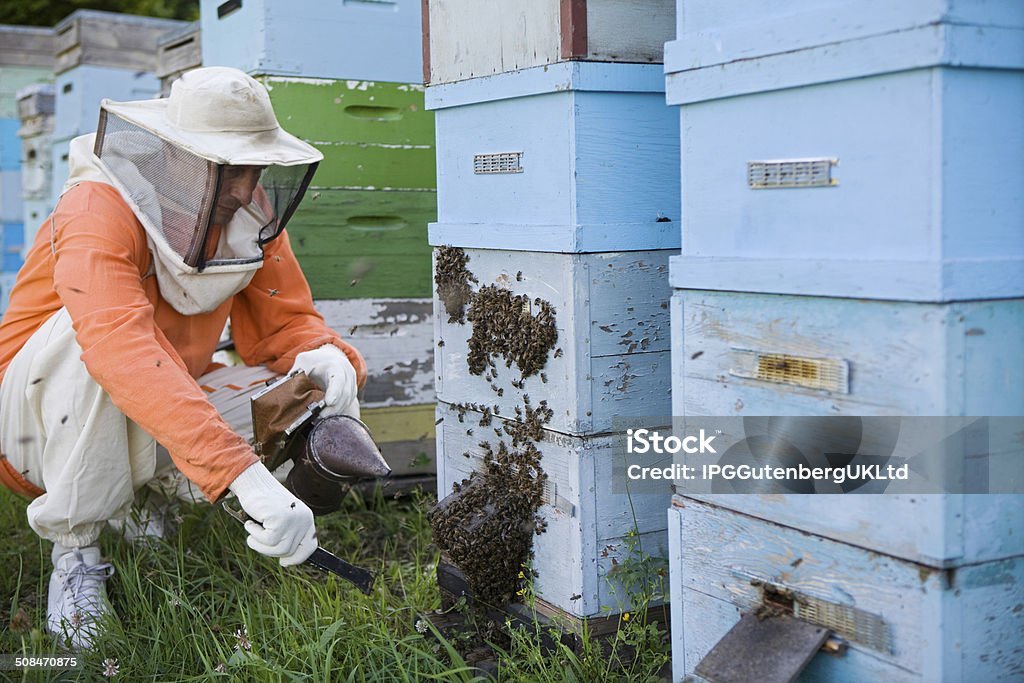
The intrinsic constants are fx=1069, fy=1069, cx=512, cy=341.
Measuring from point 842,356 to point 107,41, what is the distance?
499cm

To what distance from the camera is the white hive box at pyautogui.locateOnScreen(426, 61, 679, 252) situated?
2354 millimetres

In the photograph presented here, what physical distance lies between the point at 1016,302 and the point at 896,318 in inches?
7.6

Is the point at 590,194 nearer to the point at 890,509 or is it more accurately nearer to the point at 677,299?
the point at 677,299

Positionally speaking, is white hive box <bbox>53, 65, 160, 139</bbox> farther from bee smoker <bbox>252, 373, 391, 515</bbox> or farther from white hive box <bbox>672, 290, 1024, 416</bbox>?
white hive box <bbox>672, 290, 1024, 416</bbox>

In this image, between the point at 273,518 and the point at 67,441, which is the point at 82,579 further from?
the point at 273,518

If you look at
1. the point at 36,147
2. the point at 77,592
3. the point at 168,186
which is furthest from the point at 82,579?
the point at 36,147

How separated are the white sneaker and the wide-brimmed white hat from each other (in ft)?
3.89

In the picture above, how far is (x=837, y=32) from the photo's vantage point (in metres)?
1.73

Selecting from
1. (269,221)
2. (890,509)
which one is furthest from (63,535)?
(890,509)

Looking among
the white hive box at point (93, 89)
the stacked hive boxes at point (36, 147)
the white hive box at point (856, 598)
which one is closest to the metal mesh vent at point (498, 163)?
the white hive box at point (856, 598)

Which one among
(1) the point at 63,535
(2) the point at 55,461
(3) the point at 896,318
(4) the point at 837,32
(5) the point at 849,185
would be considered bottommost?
(1) the point at 63,535

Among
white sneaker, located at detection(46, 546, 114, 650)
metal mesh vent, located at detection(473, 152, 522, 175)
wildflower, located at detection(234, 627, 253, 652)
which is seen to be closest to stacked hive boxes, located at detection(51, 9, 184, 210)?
white sneaker, located at detection(46, 546, 114, 650)

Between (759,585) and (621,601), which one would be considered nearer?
(759,585)

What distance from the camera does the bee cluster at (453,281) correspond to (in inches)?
108
